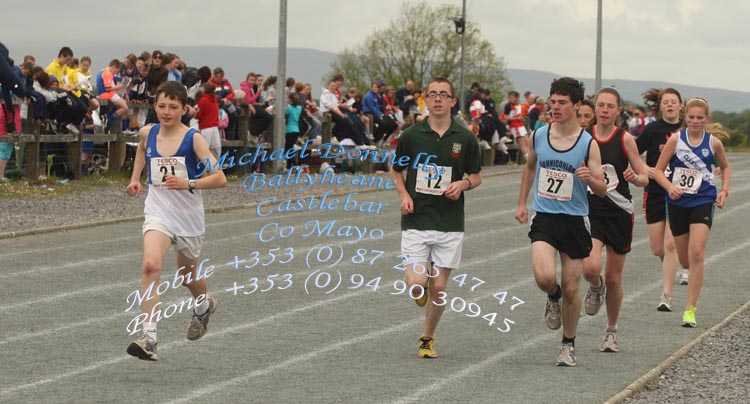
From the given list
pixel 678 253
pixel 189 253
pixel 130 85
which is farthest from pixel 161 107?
pixel 130 85

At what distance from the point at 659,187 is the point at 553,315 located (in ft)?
13.1

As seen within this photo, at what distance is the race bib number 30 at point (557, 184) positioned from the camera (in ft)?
29.7

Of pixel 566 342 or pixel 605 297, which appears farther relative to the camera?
pixel 605 297

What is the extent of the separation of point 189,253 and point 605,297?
3.08 metres

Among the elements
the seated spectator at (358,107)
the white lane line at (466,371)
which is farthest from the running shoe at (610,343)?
the seated spectator at (358,107)

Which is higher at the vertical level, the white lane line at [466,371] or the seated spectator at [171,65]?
the seated spectator at [171,65]

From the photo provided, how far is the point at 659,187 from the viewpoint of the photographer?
42.0 ft

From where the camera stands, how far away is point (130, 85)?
79.0 ft

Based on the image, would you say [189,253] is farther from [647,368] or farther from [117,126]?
[117,126]

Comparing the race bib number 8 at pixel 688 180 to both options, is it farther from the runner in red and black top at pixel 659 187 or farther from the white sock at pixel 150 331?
the white sock at pixel 150 331

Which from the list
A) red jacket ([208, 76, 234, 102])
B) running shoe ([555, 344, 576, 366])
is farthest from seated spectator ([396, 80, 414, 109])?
running shoe ([555, 344, 576, 366])

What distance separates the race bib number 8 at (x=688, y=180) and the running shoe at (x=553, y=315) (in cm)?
276

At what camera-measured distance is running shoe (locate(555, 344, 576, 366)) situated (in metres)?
9.03

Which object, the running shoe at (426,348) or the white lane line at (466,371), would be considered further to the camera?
the running shoe at (426,348)
